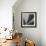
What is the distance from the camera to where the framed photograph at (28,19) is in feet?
16.5

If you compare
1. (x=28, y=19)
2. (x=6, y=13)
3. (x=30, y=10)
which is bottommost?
(x=28, y=19)

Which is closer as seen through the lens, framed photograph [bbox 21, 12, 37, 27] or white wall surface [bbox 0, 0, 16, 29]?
white wall surface [bbox 0, 0, 16, 29]

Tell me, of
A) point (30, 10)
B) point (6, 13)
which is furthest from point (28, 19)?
point (6, 13)

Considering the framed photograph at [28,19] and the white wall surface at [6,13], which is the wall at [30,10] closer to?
the framed photograph at [28,19]

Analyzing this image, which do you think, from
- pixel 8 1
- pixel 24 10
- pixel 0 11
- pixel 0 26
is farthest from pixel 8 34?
pixel 24 10

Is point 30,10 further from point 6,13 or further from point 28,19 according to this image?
point 6,13

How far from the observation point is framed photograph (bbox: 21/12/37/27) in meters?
5.02

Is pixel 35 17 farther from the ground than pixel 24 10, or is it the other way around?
pixel 24 10

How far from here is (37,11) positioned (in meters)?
5.02

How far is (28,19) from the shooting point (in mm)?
5051

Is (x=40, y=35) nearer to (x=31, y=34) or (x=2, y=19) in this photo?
(x=31, y=34)

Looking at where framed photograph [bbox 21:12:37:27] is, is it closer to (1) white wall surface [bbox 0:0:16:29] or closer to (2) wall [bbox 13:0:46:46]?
(2) wall [bbox 13:0:46:46]

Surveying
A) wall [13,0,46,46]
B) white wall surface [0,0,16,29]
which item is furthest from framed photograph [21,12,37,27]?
white wall surface [0,0,16,29]

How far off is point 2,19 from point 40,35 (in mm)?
1820
